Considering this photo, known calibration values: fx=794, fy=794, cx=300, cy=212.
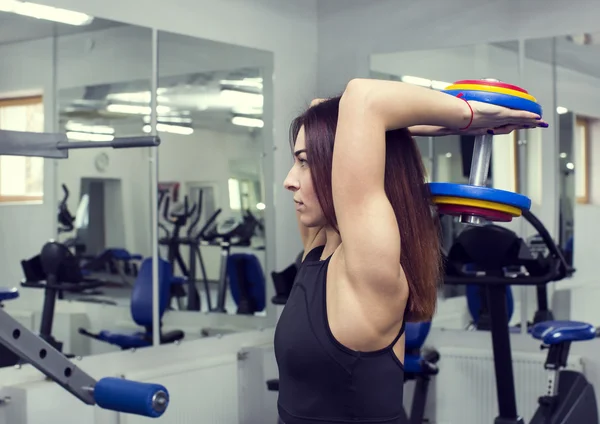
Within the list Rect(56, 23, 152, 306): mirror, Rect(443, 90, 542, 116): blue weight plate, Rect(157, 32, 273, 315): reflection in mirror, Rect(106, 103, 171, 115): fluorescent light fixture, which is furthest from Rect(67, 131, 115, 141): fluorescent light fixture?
Rect(443, 90, 542, 116): blue weight plate

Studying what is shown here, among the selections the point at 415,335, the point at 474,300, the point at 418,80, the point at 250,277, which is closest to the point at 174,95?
the point at 250,277

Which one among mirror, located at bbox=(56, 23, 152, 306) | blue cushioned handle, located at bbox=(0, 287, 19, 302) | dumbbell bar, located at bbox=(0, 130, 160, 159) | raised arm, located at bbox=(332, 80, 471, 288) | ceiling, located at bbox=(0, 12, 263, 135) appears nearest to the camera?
raised arm, located at bbox=(332, 80, 471, 288)

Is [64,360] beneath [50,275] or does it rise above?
beneath

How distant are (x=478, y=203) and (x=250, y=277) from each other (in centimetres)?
314

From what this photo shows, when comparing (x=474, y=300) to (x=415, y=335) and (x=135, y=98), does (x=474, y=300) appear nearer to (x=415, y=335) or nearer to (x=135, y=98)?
(x=415, y=335)

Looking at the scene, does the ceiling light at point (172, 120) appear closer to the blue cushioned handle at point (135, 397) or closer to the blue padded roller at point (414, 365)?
the blue padded roller at point (414, 365)

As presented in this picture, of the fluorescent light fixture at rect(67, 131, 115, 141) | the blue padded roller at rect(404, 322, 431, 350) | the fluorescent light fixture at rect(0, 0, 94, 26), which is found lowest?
the blue padded roller at rect(404, 322, 431, 350)

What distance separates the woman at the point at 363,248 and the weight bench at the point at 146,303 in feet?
8.40

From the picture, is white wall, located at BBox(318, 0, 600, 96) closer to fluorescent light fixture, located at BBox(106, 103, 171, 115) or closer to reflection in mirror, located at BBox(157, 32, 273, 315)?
reflection in mirror, located at BBox(157, 32, 273, 315)

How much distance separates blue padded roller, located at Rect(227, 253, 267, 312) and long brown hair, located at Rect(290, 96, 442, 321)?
302 cm

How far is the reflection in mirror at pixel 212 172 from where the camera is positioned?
3.94 meters

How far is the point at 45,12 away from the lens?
10.9ft

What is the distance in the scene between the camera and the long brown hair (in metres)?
1.29

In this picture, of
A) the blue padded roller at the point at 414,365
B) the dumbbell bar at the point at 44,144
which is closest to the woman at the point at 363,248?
the dumbbell bar at the point at 44,144
